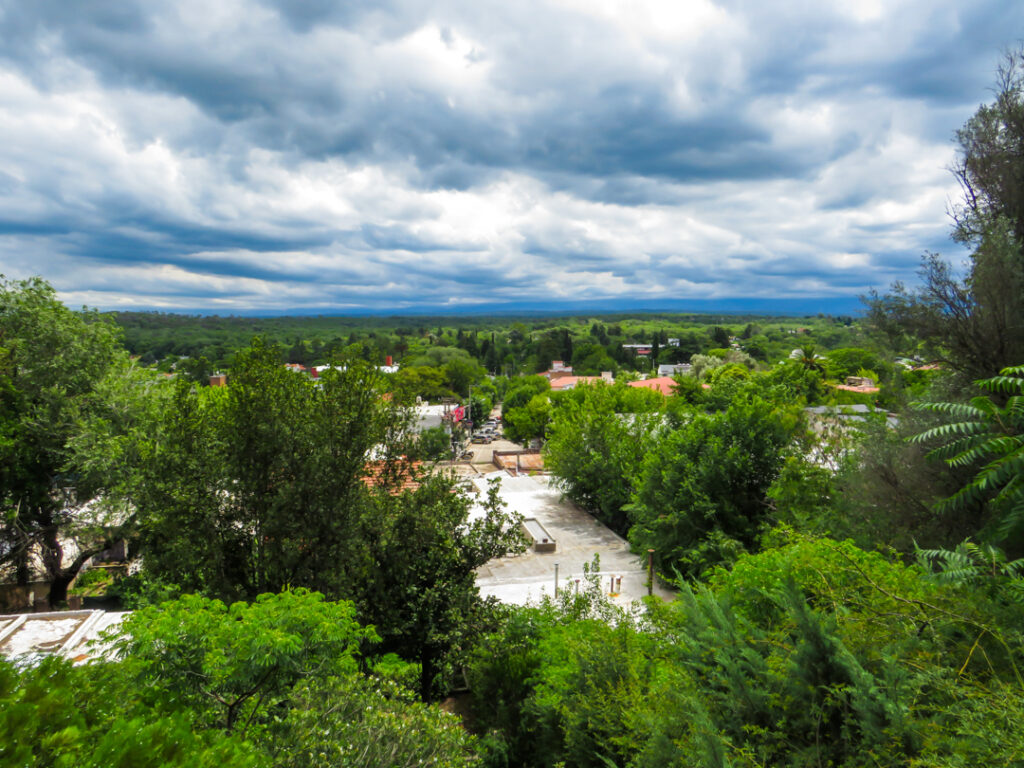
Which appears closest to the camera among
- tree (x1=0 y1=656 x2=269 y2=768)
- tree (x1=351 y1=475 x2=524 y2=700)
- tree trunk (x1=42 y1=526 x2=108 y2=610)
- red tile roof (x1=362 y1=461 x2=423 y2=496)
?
tree (x1=0 y1=656 x2=269 y2=768)

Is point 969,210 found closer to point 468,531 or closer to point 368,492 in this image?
point 468,531

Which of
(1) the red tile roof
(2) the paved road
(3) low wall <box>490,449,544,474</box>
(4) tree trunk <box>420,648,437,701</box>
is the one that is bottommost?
(3) low wall <box>490,449,544,474</box>

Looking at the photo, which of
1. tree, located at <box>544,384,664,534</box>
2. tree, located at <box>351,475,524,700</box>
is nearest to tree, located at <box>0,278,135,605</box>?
tree, located at <box>351,475,524,700</box>

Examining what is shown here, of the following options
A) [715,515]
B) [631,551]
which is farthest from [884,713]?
[631,551]

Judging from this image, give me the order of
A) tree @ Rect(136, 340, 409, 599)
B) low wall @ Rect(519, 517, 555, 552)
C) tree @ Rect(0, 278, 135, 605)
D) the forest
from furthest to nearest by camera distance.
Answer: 1. low wall @ Rect(519, 517, 555, 552)
2. tree @ Rect(0, 278, 135, 605)
3. tree @ Rect(136, 340, 409, 599)
4. the forest

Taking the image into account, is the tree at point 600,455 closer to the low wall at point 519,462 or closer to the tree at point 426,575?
the low wall at point 519,462

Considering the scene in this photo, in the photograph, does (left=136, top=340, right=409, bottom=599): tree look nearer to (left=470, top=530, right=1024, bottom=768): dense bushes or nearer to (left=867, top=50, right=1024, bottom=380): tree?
(left=470, top=530, right=1024, bottom=768): dense bushes
